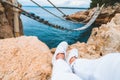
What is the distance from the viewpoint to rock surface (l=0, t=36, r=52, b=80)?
2.95 m

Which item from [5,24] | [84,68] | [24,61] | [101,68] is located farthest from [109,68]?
[5,24]

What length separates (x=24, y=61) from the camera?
3.15 metres

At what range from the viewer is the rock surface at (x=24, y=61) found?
2.95m

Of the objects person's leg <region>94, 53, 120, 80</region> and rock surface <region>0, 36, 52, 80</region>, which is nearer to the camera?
person's leg <region>94, 53, 120, 80</region>

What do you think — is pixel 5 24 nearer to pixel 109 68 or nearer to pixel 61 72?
pixel 61 72

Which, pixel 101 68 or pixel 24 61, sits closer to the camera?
pixel 101 68

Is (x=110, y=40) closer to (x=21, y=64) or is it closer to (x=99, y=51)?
(x=99, y=51)

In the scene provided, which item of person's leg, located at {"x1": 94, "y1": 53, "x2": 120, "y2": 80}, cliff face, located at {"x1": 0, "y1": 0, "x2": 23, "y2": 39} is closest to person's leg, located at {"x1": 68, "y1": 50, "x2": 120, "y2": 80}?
person's leg, located at {"x1": 94, "y1": 53, "x2": 120, "y2": 80}

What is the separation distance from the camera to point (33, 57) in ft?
10.6

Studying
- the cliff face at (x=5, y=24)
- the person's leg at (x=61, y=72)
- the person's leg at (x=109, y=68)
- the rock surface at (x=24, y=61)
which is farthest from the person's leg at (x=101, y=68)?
the cliff face at (x=5, y=24)

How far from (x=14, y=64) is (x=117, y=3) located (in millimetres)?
27427

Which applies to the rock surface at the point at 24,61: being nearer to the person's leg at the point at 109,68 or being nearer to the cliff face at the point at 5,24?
the person's leg at the point at 109,68

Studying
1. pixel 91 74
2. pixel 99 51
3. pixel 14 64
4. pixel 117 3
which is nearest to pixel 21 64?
pixel 14 64

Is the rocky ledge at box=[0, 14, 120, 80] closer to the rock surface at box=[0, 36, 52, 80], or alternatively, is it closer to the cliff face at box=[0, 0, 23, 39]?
the rock surface at box=[0, 36, 52, 80]
